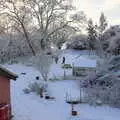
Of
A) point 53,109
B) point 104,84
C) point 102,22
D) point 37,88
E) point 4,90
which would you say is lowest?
point 53,109

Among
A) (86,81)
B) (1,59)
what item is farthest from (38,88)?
(1,59)

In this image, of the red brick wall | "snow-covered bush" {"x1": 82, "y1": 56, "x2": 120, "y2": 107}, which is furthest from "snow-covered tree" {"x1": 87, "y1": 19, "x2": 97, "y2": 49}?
the red brick wall

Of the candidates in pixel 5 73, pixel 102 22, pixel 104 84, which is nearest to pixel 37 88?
pixel 104 84

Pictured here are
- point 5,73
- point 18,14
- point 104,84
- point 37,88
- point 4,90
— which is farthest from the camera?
point 18,14

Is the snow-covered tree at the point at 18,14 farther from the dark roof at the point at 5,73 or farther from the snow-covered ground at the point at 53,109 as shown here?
the dark roof at the point at 5,73

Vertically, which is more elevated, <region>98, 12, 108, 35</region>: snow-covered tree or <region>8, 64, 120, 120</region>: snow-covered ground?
<region>98, 12, 108, 35</region>: snow-covered tree

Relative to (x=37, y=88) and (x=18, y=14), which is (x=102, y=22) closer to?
(x=18, y=14)

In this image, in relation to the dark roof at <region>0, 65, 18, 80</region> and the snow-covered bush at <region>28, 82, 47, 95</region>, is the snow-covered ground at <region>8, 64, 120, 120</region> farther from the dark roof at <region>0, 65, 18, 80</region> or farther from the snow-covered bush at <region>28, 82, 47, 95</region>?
the dark roof at <region>0, 65, 18, 80</region>

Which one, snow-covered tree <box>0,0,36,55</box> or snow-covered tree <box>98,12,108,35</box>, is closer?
snow-covered tree <box>0,0,36,55</box>

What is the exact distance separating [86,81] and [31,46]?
1676 centimetres

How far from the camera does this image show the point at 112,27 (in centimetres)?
5025

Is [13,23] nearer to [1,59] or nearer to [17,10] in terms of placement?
[17,10]

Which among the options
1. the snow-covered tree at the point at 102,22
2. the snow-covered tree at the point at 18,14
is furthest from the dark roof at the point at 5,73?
the snow-covered tree at the point at 102,22

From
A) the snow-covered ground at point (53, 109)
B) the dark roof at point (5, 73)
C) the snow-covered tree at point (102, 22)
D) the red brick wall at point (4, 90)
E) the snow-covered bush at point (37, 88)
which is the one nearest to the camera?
the dark roof at point (5, 73)
